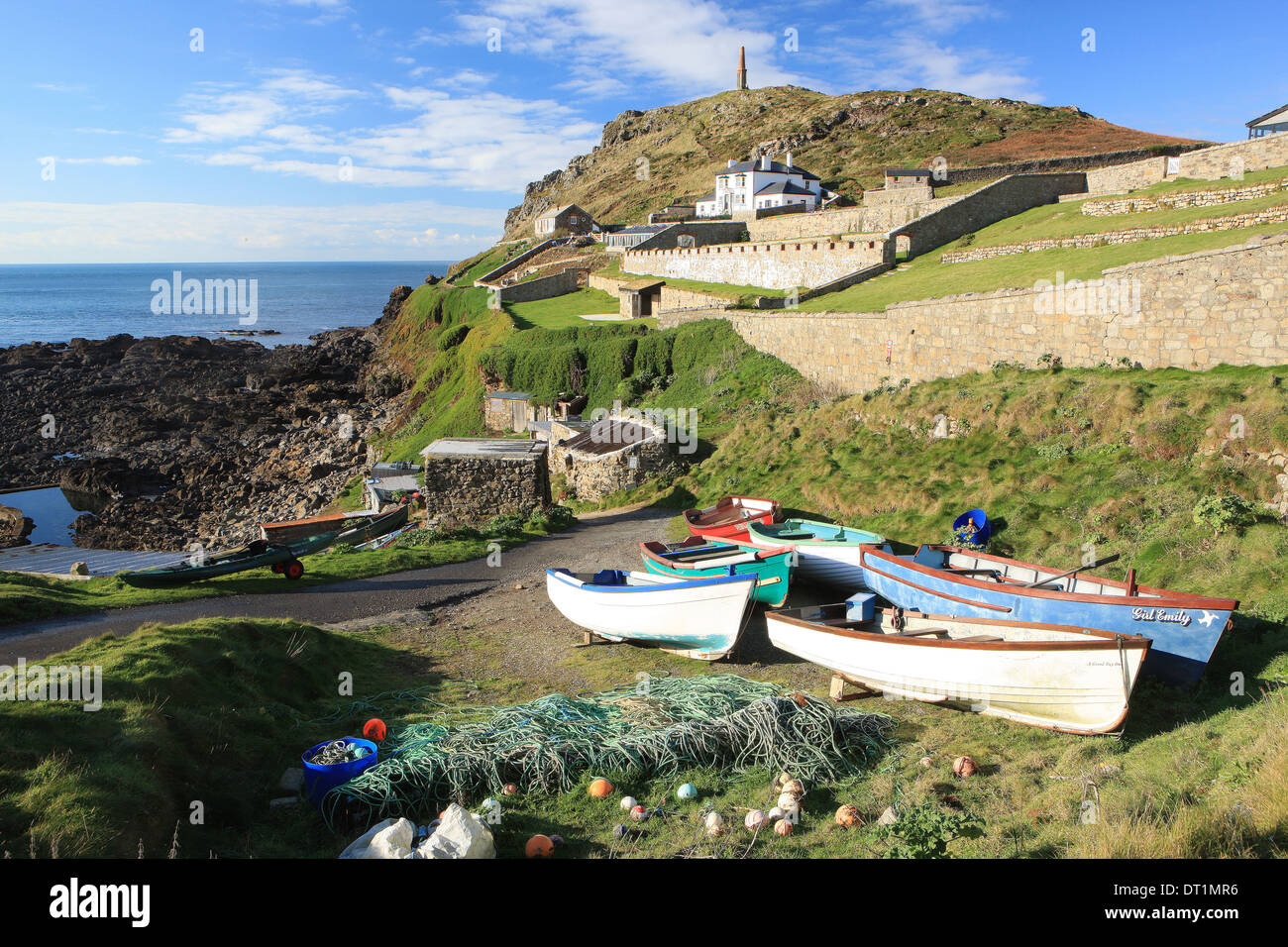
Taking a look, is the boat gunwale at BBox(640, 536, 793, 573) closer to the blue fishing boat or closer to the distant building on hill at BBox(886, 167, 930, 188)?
the blue fishing boat

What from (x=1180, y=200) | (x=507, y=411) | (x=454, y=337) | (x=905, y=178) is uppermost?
(x=905, y=178)

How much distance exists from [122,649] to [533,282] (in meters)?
44.0

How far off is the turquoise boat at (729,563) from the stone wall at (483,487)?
24.8 feet

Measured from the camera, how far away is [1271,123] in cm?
3534

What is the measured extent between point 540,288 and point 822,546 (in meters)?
39.9

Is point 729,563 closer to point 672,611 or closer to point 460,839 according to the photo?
point 672,611

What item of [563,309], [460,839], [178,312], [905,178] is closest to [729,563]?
[460,839]

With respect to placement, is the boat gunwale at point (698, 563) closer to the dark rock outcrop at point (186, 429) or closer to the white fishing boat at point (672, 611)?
the white fishing boat at point (672, 611)

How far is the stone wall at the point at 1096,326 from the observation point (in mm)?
12852

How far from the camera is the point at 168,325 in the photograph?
342 feet

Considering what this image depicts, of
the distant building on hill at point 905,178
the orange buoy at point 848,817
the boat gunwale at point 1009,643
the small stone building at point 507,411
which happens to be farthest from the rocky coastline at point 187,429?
the distant building on hill at point 905,178
